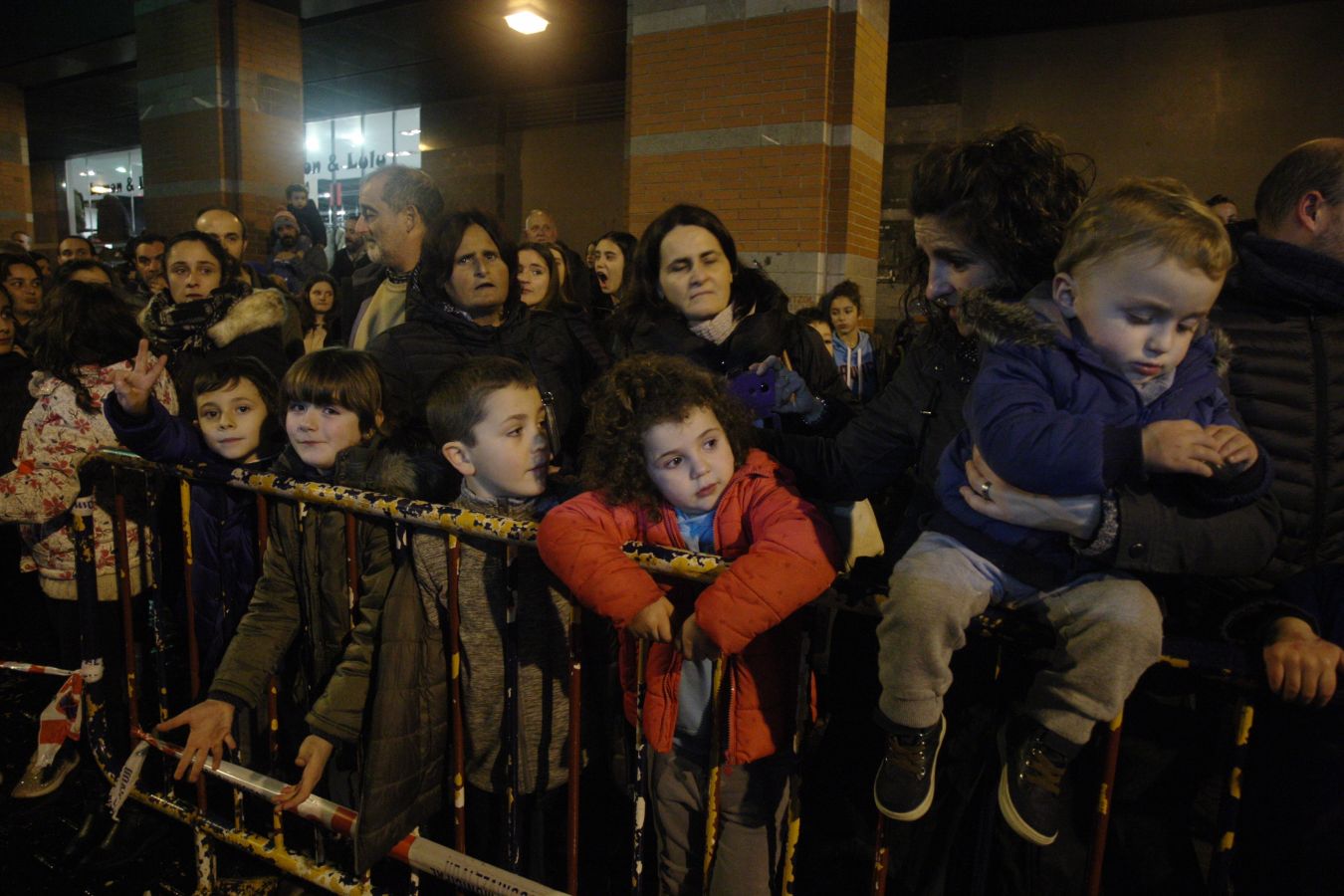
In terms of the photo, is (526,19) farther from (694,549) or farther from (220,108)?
(694,549)

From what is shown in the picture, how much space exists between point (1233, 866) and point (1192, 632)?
53 centimetres

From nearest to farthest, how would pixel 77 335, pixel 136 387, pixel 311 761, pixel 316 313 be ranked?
pixel 311 761 < pixel 136 387 < pixel 77 335 < pixel 316 313

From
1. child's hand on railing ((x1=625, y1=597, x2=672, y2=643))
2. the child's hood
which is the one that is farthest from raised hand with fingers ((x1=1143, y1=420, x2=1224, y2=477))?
the child's hood

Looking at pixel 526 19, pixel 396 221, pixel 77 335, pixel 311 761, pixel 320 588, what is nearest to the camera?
pixel 311 761

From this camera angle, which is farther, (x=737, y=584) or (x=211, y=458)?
(x=211, y=458)

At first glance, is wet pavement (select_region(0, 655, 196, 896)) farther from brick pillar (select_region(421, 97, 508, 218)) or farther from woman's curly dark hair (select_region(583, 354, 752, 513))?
brick pillar (select_region(421, 97, 508, 218))

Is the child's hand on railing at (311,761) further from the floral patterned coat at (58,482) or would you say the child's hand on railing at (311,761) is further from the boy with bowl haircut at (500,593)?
the floral patterned coat at (58,482)

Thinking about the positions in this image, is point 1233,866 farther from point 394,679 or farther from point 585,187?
point 585,187

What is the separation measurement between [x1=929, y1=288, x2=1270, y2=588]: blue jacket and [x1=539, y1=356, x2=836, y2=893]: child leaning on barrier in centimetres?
37

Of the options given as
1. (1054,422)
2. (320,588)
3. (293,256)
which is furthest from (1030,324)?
(293,256)

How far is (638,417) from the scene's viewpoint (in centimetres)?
189

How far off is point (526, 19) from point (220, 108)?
15.0 ft

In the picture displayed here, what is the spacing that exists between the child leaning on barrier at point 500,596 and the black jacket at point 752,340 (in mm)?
667

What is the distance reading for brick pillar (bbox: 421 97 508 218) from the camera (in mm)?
15727
